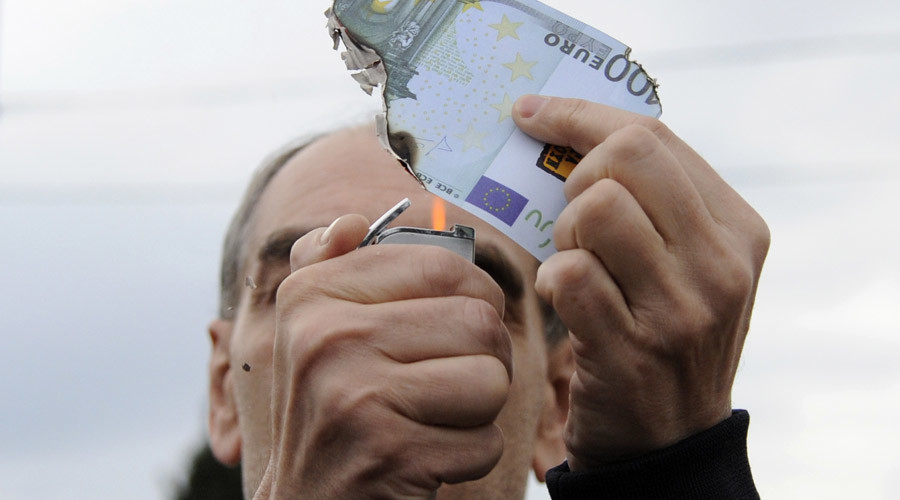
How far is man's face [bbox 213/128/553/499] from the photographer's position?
2.16 m

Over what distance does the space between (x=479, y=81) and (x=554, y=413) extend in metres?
1.36

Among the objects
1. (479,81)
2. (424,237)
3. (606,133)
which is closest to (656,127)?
(606,133)

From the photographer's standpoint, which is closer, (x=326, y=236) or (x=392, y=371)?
(x=392, y=371)

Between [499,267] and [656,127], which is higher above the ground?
[656,127]

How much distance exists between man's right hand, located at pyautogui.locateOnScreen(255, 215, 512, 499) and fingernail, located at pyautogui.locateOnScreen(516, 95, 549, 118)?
0.27m

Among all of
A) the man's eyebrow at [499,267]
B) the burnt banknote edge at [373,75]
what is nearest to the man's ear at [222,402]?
the man's eyebrow at [499,267]

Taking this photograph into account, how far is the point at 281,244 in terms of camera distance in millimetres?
2309

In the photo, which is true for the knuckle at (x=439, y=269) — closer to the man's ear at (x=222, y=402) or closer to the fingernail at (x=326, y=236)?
the fingernail at (x=326, y=236)

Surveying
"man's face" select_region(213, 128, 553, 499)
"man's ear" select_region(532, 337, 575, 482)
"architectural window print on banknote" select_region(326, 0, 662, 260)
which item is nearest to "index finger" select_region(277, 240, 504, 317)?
"architectural window print on banknote" select_region(326, 0, 662, 260)

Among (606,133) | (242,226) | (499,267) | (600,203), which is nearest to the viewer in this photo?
(600,203)

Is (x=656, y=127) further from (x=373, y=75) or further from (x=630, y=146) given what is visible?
(x=373, y=75)

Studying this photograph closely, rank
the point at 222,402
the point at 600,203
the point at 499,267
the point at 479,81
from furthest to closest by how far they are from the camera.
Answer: the point at 222,402, the point at 499,267, the point at 479,81, the point at 600,203

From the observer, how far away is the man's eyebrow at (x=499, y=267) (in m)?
2.24

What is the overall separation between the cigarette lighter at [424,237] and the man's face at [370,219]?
34.8 inches
